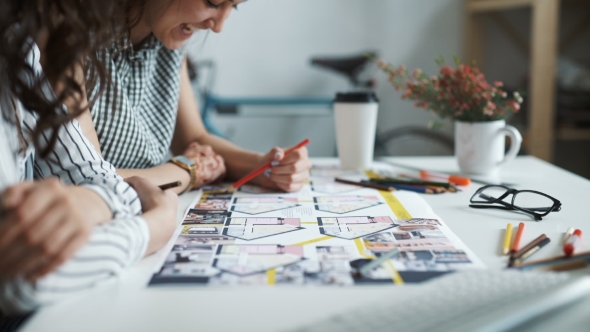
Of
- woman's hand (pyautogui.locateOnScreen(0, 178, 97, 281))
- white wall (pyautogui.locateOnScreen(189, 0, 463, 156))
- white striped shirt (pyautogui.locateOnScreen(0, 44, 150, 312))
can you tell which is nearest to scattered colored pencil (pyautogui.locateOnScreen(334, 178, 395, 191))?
white striped shirt (pyautogui.locateOnScreen(0, 44, 150, 312))

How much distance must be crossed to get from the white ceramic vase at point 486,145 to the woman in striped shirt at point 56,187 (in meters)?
0.70

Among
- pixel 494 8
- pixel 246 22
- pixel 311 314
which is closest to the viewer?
pixel 311 314

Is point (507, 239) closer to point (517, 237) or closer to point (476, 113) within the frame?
point (517, 237)

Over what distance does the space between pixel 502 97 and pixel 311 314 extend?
2.83 ft

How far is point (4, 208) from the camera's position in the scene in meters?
0.50

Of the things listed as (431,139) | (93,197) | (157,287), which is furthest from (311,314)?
(431,139)

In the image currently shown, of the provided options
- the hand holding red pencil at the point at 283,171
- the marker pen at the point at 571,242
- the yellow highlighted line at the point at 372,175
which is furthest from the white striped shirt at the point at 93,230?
the yellow highlighted line at the point at 372,175

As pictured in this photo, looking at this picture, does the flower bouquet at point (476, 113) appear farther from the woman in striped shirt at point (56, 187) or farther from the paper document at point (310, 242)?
the woman in striped shirt at point (56, 187)

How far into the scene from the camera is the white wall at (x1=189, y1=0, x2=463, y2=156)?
2879 millimetres

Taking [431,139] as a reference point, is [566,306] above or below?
above

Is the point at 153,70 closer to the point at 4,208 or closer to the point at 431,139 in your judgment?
the point at 4,208

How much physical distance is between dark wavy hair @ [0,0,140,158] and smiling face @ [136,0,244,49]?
1.04 ft

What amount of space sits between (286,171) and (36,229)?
571mm

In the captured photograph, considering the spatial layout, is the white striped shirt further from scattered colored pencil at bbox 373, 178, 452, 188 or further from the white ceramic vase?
the white ceramic vase
